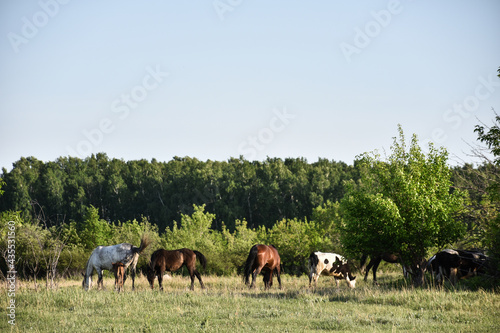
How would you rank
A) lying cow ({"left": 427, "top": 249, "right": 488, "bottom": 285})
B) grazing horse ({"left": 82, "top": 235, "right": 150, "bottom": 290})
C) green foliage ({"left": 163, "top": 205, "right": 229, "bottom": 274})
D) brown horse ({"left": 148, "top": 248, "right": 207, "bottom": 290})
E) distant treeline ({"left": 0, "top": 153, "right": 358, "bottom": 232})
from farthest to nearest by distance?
1. distant treeline ({"left": 0, "top": 153, "right": 358, "bottom": 232})
2. green foliage ({"left": 163, "top": 205, "right": 229, "bottom": 274})
3. brown horse ({"left": 148, "top": 248, "right": 207, "bottom": 290})
4. lying cow ({"left": 427, "top": 249, "right": 488, "bottom": 285})
5. grazing horse ({"left": 82, "top": 235, "right": 150, "bottom": 290})

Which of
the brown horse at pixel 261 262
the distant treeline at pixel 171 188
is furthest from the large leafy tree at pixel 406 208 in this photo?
the distant treeline at pixel 171 188

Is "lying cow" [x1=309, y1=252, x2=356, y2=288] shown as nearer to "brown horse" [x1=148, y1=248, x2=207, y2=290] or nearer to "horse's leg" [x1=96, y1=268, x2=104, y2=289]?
"brown horse" [x1=148, y1=248, x2=207, y2=290]

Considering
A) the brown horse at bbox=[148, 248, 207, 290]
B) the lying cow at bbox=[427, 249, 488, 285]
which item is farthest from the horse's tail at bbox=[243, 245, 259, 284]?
the lying cow at bbox=[427, 249, 488, 285]

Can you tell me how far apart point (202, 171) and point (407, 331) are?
257 feet

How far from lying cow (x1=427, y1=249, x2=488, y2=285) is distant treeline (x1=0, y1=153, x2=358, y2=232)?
175ft

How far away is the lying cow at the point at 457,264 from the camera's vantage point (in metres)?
20.5

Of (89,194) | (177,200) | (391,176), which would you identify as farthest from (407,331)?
(89,194)

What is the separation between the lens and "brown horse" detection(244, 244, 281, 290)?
20.7 meters

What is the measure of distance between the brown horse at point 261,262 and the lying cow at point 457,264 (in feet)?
23.2

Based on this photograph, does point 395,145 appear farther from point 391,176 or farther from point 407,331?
point 407,331

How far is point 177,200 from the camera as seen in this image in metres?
86.8

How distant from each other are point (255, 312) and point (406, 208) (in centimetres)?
966

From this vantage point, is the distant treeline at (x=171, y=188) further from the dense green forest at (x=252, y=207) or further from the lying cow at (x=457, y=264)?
the lying cow at (x=457, y=264)

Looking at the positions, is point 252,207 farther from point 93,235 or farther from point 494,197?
point 494,197
